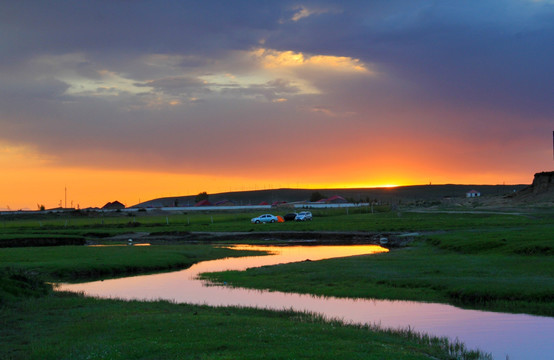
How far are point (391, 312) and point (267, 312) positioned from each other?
19.7 ft

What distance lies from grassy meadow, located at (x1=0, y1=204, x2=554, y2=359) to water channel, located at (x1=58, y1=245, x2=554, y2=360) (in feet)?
5.41

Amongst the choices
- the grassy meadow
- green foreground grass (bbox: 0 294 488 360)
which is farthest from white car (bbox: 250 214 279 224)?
green foreground grass (bbox: 0 294 488 360)

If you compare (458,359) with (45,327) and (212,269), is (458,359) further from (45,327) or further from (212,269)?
(212,269)

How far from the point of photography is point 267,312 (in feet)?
77.3

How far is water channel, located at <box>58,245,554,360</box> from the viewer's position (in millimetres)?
19797

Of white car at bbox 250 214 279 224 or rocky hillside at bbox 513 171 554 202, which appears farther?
rocky hillside at bbox 513 171 554 202

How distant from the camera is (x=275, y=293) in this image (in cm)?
3109

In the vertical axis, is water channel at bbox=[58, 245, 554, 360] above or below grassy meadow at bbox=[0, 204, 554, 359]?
below

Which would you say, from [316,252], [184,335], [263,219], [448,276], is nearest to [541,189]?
[263,219]

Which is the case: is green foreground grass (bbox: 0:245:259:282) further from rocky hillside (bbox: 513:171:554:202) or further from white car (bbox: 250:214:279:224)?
rocky hillside (bbox: 513:171:554:202)

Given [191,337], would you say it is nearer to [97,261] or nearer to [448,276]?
[448,276]

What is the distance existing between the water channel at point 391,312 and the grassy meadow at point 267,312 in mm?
1649

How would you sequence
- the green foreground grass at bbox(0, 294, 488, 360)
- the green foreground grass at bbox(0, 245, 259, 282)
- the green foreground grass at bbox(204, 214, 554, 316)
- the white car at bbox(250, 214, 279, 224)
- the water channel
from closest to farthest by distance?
the green foreground grass at bbox(0, 294, 488, 360) → the water channel → the green foreground grass at bbox(204, 214, 554, 316) → the green foreground grass at bbox(0, 245, 259, 282) → the white car at bbox(250, 214, 279, 224)

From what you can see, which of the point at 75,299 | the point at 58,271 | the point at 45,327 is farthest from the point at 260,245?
the point at 45,327
